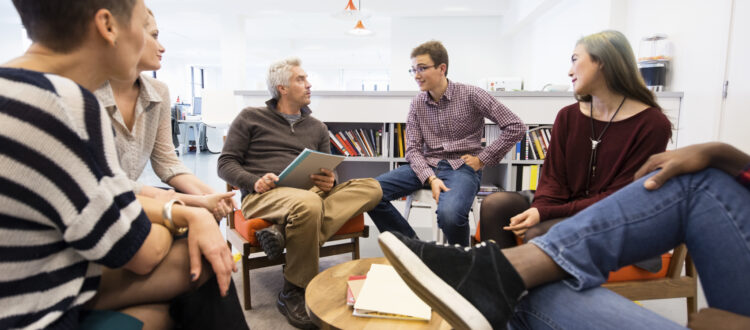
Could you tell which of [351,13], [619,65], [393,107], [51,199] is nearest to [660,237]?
[619,65]

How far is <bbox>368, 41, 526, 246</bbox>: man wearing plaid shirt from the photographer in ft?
7.34

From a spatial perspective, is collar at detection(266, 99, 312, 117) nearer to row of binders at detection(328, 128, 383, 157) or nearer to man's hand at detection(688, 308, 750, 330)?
row of binders at detection(328, 128, 383, 157)

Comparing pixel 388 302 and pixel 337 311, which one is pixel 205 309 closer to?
pixel 337 311

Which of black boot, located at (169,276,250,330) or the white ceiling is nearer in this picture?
black boot, located at (169,276,250,330)

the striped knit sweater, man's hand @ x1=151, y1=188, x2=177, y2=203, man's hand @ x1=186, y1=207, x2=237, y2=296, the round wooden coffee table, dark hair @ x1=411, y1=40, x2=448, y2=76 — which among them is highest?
dark hair @ x1=411, y1=40, x2=448, y2=76

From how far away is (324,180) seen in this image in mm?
2080

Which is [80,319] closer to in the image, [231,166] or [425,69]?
[231,166]

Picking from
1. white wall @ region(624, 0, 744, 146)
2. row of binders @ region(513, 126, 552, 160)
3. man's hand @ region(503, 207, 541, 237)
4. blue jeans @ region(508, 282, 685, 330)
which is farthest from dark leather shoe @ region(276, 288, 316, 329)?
white wall @ region(624, 0, 744, 146)

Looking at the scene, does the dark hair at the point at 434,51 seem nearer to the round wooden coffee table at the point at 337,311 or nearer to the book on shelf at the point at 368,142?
the book on shelf at the point at 368,142

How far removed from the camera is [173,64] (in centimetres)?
1432

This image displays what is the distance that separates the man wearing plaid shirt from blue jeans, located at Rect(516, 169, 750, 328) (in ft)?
4.04

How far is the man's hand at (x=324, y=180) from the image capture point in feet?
6.81

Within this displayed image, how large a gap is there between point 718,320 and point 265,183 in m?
1.66

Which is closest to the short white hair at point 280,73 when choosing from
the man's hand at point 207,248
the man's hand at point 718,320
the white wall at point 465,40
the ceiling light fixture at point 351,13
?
the man's hand at point 207,248
